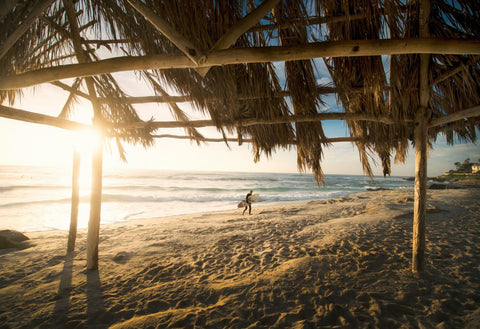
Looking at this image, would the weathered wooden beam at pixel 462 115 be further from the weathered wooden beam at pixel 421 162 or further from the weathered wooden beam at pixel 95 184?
the weathered wooden beam at pixel 95 184

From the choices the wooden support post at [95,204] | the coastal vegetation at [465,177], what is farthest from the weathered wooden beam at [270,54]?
the coastal vegetation at [465,177]

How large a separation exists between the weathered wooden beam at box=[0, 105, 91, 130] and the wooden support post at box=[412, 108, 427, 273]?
14.8 feet

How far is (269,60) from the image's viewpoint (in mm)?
1221

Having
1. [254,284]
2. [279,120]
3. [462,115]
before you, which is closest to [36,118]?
[279,120]

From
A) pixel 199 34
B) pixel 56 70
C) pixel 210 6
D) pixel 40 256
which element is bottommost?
pixel 40 256

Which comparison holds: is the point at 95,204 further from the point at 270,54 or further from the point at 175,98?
the point at 270,54

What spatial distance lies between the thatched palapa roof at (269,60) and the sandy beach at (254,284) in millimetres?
1732

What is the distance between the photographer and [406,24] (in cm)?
177

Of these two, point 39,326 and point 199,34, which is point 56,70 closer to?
point 199,34

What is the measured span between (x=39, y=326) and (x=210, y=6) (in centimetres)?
344

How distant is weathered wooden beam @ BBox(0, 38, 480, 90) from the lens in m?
1.08

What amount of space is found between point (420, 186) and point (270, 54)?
256cm

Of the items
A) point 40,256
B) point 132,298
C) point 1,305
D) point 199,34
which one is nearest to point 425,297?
point 132,298

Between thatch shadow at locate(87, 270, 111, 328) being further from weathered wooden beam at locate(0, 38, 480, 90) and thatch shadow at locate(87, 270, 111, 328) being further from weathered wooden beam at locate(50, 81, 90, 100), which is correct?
weathered wooden beam at locate(50, 81, 90, 100)
